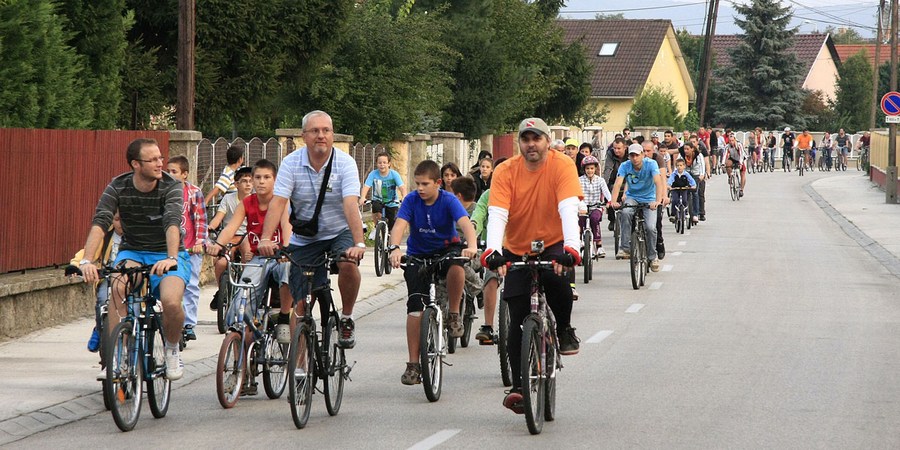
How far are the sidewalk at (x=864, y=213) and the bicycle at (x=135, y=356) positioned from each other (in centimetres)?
1399

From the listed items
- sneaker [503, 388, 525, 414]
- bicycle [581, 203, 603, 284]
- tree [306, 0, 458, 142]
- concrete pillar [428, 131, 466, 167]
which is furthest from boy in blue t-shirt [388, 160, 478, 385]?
concrete pillar [428, 131, 466, 167]

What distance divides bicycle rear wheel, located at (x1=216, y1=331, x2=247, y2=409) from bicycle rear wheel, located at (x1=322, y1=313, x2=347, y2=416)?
1.99 feet

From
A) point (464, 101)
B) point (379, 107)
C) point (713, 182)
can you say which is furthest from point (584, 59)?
point (379, 107)

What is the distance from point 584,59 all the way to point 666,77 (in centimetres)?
3583

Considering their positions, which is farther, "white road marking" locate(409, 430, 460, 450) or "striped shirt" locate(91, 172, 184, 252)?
"striped shirt" locate(91, 172, 184, 252)

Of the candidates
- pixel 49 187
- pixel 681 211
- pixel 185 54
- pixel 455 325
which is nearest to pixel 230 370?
pixel 455 325

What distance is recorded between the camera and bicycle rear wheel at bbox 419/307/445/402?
380 inches

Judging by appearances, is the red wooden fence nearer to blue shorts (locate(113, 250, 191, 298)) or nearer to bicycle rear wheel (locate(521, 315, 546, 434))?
blue shorts (locate(113, 250, 191, 298))

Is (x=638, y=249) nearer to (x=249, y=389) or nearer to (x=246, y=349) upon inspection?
(x=249, y=389)

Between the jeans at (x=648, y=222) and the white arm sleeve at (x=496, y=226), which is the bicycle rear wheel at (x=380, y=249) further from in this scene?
the white arm sleeve at (x=496, y=226)

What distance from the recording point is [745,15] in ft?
270

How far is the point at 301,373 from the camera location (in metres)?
8.73

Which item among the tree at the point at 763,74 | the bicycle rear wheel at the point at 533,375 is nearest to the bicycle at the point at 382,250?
the bicycle rear wheel at the point at 533,375

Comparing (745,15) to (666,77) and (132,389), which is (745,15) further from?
(132,389)
